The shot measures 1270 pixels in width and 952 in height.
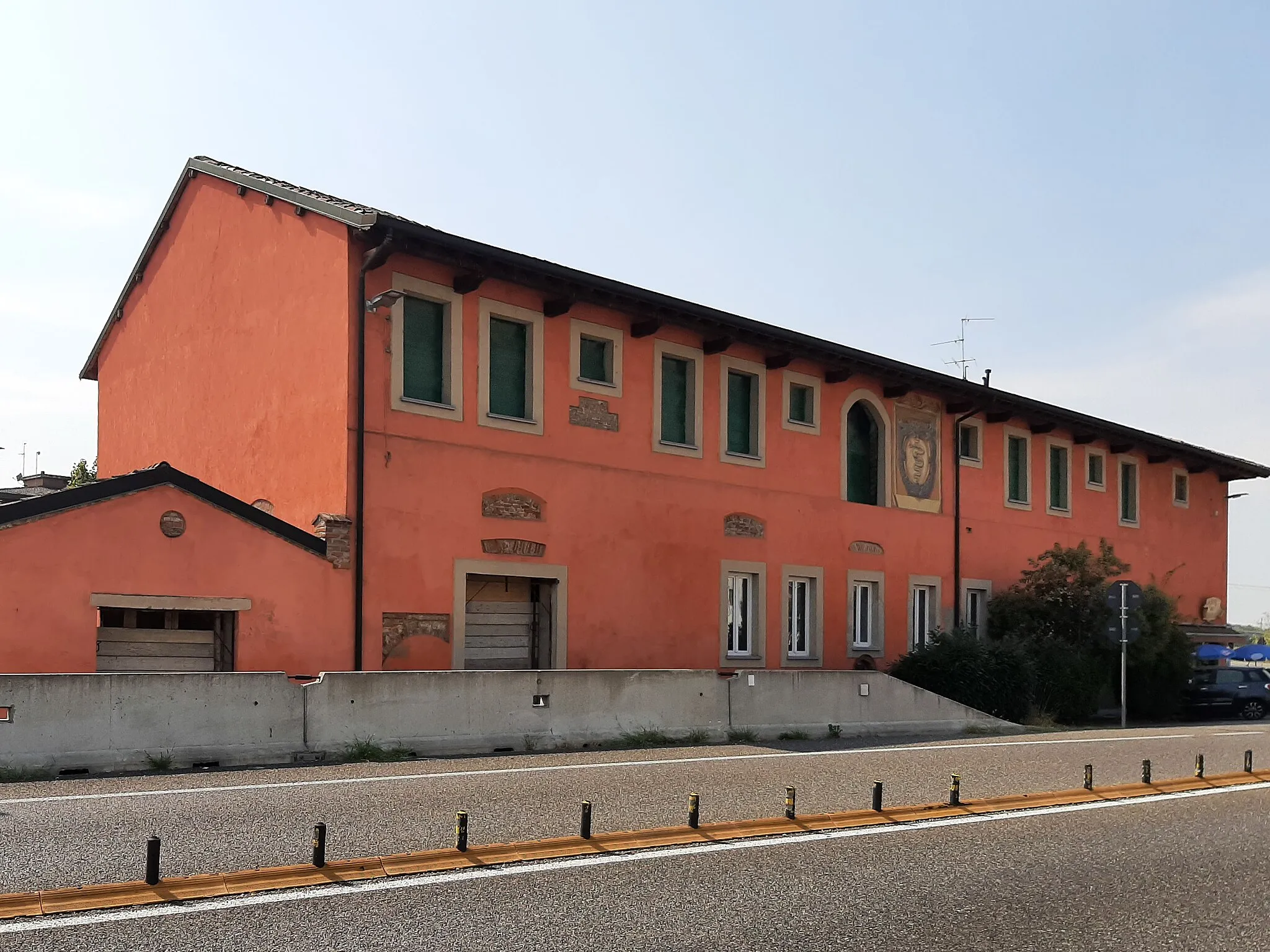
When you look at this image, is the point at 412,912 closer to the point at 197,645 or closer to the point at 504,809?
the point at 504,809

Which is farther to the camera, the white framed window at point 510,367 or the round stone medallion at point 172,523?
the white framed window at point 510,367

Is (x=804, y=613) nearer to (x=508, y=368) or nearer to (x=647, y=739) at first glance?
(x=508, y=368)

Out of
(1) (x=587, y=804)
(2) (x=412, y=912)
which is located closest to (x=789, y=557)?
(1) (x=587, y=804)

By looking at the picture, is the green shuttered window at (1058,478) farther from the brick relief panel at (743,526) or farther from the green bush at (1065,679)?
the brick relief panel at (743,526)

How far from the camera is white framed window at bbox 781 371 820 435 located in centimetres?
2550

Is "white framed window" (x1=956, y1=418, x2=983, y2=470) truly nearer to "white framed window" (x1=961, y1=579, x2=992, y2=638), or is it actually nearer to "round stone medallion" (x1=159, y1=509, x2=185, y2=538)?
"white framed window" (x1=961, y1=579, x2=992, y2=638)

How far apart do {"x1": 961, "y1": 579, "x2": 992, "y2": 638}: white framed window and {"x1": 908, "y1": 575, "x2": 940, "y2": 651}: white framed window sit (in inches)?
35.9

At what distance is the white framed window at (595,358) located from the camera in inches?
852

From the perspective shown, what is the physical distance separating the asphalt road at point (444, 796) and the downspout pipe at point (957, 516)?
447 inches

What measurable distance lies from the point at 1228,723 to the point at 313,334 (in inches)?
765

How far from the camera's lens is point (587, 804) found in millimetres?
9281

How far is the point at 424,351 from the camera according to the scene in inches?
781

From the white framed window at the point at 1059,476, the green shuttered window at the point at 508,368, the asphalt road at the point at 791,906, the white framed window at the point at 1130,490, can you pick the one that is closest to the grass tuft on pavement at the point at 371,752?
the asphalt road at the point at 791,906

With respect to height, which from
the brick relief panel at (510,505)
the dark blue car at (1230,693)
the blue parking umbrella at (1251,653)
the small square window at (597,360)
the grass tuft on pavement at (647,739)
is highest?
the small square window at (597,360)
